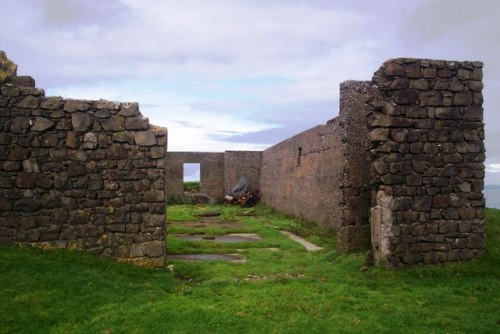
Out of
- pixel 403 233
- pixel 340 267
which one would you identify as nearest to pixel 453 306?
pixel 403 233

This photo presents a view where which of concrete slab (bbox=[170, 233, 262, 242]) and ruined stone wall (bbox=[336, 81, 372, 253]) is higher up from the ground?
ruined stone wall (bbox=[336, 81, 372, 253])

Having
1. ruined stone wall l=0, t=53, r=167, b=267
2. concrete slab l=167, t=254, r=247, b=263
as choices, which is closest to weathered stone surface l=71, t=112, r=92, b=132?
ruined stone wall l=0, t=53, r=167, b=267

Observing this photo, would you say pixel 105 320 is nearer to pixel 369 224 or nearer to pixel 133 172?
pixel 133 172

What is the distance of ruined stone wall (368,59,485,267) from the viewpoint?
803 centimetres

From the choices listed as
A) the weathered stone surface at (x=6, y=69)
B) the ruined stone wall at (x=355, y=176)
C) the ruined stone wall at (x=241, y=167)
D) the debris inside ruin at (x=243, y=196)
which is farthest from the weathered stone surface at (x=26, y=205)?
the ruined stone wall at (x=241, y=167)

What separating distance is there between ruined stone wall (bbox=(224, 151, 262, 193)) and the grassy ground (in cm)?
1681

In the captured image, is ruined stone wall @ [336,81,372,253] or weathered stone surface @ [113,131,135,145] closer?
weathered stone surface @ [113,131,135,145]

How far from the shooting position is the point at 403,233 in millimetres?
7988

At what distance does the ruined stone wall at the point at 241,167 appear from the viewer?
25922 mm

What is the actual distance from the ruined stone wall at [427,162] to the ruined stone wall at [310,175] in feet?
8.53

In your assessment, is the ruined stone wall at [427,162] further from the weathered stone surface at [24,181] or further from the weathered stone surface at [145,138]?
the weathered stone surface at [24,181]

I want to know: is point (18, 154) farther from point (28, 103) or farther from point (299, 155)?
point (299, 155)

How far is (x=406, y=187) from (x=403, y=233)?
732mm

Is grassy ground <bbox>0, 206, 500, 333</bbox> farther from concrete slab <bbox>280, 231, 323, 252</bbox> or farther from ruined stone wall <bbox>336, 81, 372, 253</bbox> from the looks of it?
concrete slab <bbox>280, 231, 323, 252</bbox>
